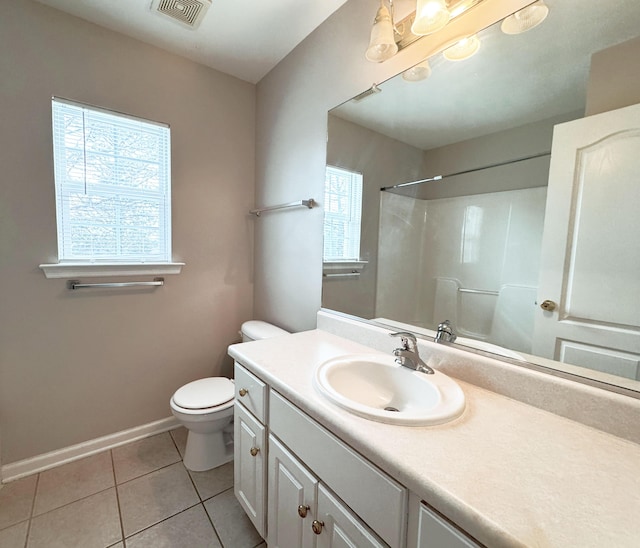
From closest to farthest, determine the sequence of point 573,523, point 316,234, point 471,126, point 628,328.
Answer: point 573,523, point 628,328, point 471,126, point 316,234

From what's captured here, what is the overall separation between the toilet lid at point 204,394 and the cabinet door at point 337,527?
3.03 feet

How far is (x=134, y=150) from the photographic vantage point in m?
1.77

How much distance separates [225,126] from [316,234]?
3.72 ft

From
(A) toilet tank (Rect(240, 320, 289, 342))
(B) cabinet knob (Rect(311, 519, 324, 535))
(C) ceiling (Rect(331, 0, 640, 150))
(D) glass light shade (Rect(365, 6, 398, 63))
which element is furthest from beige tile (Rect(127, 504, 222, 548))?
(D) glass light shade (Rect(365, 6, 398, 63))

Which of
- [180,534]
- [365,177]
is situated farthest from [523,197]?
[180,534]

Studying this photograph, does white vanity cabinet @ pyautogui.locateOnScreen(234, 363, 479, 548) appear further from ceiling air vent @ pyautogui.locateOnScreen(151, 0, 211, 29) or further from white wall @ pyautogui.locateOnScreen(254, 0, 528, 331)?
ceiling air vent @ pyautogui.locateOnScreen(151, 0, 211, 29)

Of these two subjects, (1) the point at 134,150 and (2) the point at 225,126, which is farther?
(2) the point at 225,126

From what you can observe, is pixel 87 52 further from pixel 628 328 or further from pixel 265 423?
pixel 628 328

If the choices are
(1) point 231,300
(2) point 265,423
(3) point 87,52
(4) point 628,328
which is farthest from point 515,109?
(3) point 87,52

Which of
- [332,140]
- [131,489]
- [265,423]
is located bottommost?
[131,489]

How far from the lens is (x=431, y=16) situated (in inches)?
38.6

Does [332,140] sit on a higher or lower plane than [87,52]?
lower

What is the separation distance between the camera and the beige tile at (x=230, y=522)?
1.26 metres

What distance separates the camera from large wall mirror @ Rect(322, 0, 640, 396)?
0.74 metres
